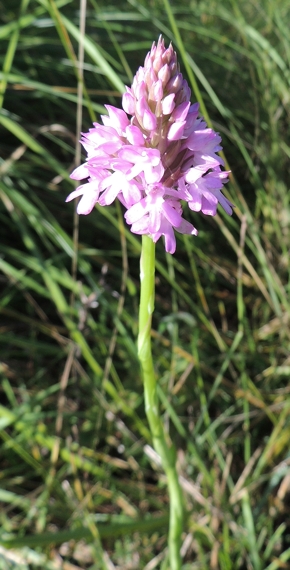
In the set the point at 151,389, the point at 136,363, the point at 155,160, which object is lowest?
the point at 136,363

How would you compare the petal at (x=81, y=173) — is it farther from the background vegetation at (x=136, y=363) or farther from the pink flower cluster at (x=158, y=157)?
the background vegetation at (x=136, y=363)

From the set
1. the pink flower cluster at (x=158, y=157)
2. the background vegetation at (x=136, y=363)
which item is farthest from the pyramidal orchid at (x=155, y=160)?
the background vegetation at (x=136, y=363)

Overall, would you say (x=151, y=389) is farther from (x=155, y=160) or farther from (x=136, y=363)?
(x=136, y=363)

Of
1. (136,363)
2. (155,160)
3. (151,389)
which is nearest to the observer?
(155,160)

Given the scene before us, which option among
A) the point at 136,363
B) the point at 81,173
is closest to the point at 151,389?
the point at 81,173

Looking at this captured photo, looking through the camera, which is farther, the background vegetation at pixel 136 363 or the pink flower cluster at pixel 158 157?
the background vegetation at pixel 136 363

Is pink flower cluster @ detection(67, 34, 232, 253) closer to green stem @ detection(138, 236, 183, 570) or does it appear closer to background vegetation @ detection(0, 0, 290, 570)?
green stem @ detection(138, 236, 183, 570)

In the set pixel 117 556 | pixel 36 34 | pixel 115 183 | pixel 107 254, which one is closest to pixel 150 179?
pixel 115 183
